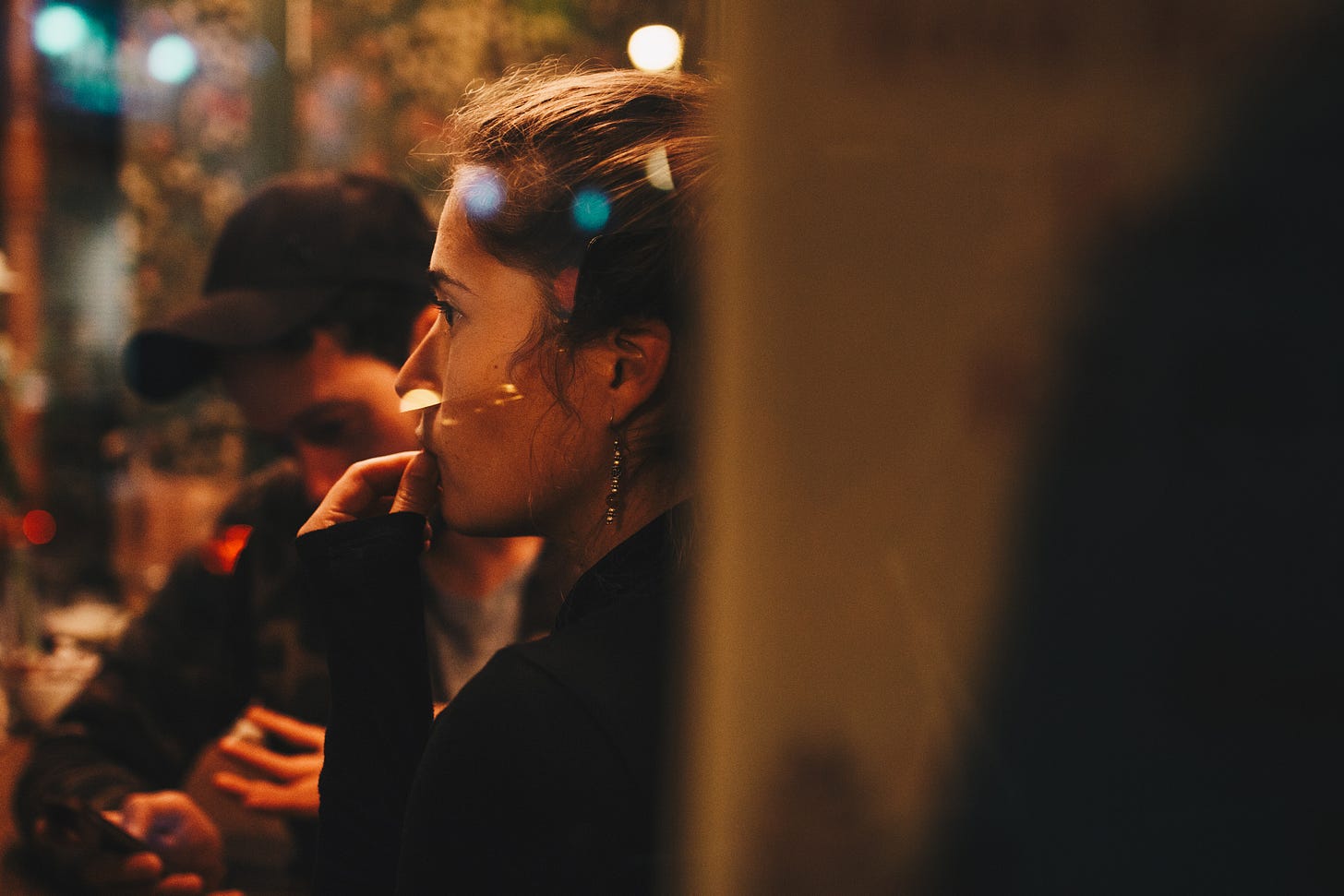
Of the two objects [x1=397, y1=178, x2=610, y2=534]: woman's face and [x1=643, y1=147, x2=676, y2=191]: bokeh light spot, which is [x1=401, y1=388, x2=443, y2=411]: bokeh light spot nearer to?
[x1=397, y1=178, x2=610, y2=534]: woman's face

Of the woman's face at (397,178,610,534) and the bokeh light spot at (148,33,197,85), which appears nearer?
the woman's face at (397,178,610,534)

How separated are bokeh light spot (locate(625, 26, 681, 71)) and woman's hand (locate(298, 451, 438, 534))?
17.1 inches

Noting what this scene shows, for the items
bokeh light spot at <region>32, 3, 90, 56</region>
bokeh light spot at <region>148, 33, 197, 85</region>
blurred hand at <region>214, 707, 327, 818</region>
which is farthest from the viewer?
bokeh light spot at <region>32, 3, 90, 56</region>

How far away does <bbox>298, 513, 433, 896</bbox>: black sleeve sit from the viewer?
912 millimetres

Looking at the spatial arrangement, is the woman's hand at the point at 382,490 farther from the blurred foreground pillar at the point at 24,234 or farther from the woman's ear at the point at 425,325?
the blurred foreground pillar at the point at 24,234

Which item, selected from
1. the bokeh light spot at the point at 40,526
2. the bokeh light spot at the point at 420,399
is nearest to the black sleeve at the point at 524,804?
the bokeh light spot at the point at 420,399

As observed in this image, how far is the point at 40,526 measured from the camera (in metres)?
3.68

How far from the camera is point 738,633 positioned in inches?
18.2

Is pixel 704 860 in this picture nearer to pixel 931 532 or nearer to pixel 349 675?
pixel 931 532

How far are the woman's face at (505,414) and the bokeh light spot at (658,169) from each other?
0.13 metres

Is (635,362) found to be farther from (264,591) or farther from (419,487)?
(264,591)

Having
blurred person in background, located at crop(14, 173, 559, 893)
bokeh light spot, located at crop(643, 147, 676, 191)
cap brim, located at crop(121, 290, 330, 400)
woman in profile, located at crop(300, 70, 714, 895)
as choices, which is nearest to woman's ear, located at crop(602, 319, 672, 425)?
woman in profile, located at crop(300, 70, 714, 895)

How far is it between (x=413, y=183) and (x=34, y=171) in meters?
2.59

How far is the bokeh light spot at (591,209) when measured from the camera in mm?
923
